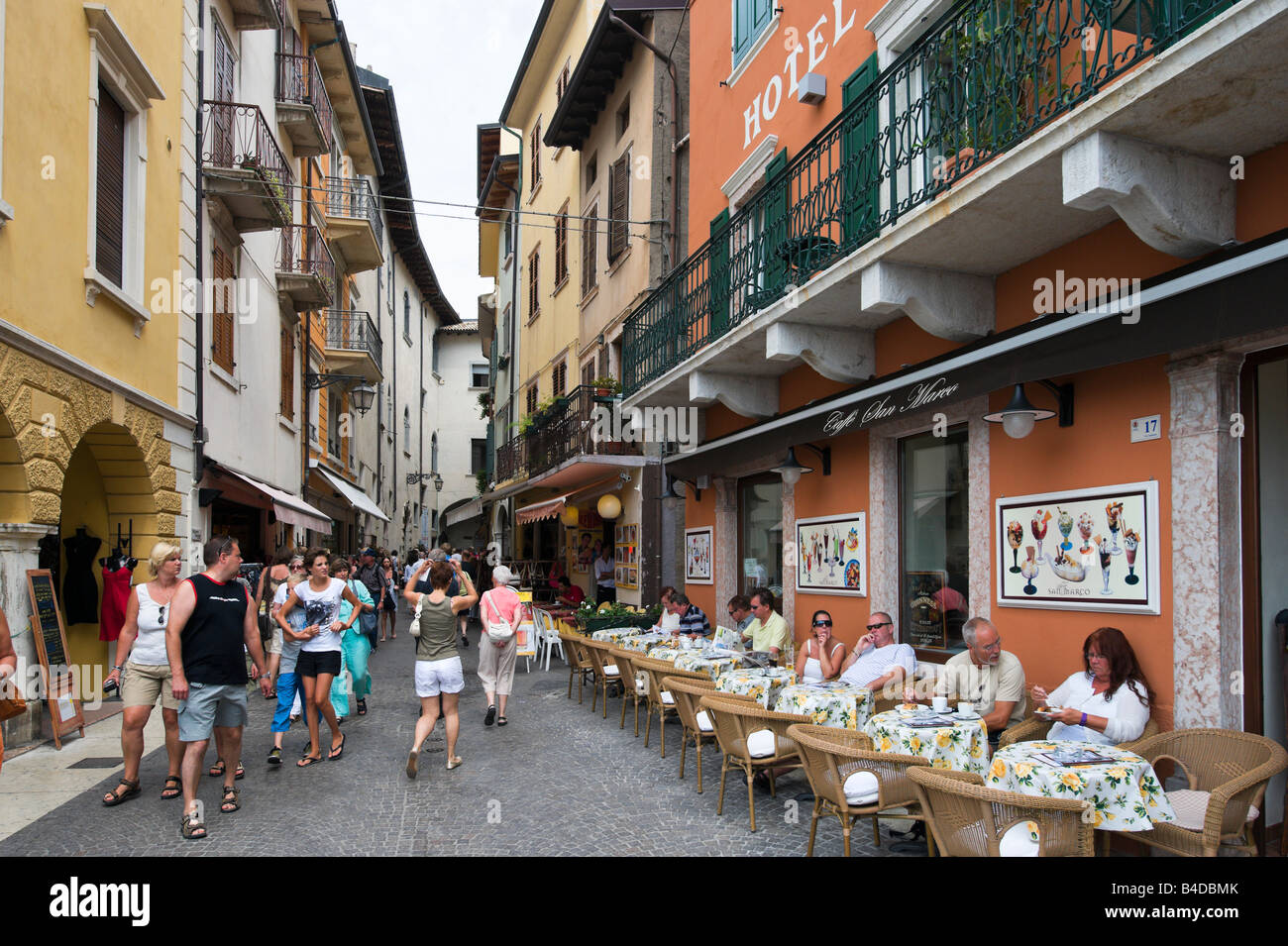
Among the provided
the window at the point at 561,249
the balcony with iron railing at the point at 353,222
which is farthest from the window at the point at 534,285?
the balcony with iron railing at the point at 353,222

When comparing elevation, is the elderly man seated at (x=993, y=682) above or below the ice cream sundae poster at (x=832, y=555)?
below

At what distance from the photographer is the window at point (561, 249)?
22.8 m

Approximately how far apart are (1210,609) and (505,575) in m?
6.94

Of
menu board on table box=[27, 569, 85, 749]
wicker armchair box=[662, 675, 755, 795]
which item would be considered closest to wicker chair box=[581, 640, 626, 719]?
wicker armchair box=[662, 675, 755, 795]

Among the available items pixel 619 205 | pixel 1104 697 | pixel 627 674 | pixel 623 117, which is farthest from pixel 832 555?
pixel 623 117

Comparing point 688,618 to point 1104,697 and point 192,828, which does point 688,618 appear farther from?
point 192,828

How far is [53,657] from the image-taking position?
28.3 ft

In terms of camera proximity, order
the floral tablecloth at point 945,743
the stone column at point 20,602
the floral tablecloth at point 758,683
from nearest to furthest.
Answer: the floral tablecloth at point 945,743, the floral tablecloth at point 758,683, the stone column at point 20,602

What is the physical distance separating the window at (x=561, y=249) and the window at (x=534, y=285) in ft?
7.70

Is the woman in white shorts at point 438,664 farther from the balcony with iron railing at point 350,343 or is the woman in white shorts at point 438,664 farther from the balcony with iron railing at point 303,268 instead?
the balcony with iron railing at point 350,343

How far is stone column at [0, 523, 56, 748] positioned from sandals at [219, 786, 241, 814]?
2.93 meters

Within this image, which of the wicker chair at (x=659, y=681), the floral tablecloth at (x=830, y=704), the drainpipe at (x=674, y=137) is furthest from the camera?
the drainpipe at (x=674, y=137)
